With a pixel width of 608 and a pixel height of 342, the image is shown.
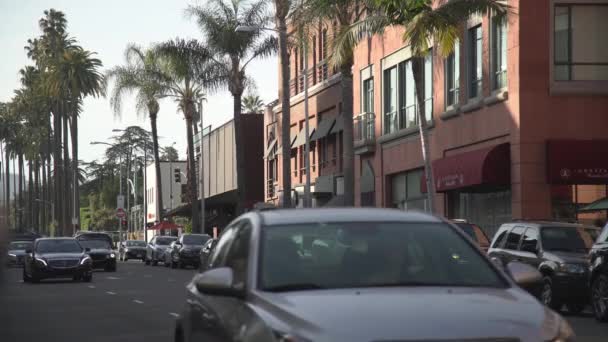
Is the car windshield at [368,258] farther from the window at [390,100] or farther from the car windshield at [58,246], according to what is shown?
the window at [390,100]

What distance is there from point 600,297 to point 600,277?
327mm

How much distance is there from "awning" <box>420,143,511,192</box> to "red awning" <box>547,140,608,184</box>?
5.59 ft

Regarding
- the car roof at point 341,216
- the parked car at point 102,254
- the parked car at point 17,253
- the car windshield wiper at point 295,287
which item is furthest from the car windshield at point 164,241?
the car windshield wiper at point 295,287

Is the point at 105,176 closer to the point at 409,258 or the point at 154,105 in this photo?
A: the point at 154,105

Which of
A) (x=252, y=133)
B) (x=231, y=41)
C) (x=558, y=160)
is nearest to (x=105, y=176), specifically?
(x=252, y=133)

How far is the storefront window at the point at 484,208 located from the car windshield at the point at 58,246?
1261cm

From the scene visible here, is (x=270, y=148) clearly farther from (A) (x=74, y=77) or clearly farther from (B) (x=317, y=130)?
(A) (x=74, y=77)

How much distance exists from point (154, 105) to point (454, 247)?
232 feet

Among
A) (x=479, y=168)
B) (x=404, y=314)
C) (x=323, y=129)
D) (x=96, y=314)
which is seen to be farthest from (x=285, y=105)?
(x=404, y=314)

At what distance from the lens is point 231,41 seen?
188ft

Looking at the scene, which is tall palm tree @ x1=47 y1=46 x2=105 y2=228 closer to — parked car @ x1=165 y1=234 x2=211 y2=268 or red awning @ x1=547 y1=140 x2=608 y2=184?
parked car @ x1=165 y1=234 x2=211 y2=268

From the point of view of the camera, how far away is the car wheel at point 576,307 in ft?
73.0

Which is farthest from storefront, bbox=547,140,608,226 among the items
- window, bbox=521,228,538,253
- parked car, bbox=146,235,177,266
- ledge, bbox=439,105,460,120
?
parked car, bbox=146,235,177,266

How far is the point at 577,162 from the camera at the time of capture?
36344mm
